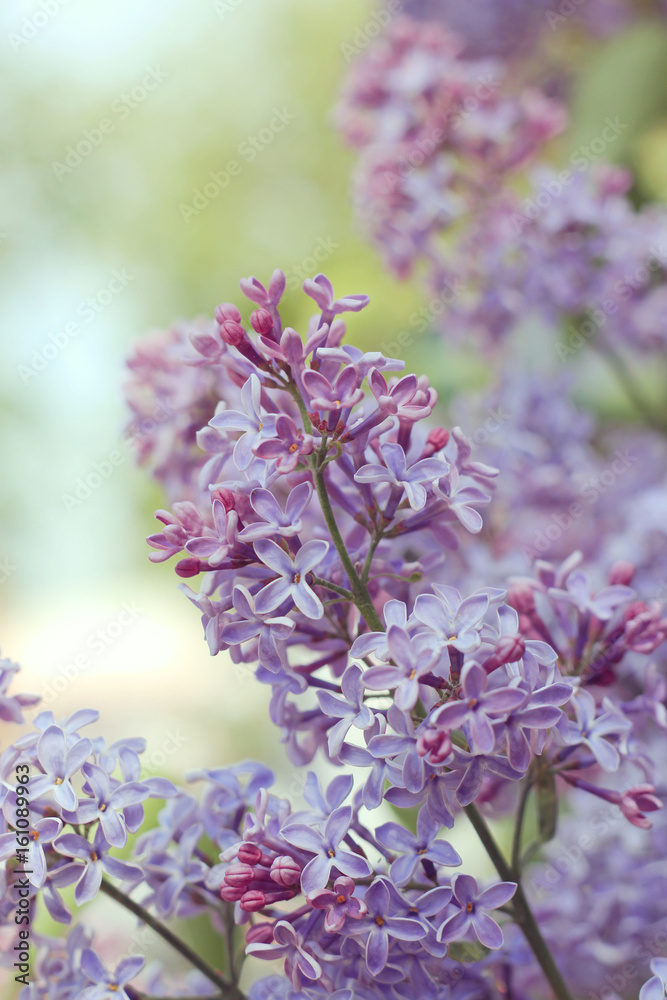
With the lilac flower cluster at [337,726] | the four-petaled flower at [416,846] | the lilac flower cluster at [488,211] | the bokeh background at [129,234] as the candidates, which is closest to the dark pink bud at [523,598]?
the lilac flower cluster at [337,726]

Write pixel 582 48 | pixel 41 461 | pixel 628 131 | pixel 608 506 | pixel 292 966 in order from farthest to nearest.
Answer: pixel 41 461
pixel 582 48
pixel 628 131
pixel 608 506
pixel 292 966

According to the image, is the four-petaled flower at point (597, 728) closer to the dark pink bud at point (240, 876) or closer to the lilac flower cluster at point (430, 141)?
the dark pink bud at point (240, 876)

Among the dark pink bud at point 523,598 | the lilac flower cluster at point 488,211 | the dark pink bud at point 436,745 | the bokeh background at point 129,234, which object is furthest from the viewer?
the bokeh background at point 129,234

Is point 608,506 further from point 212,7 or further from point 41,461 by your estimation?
point 212,7

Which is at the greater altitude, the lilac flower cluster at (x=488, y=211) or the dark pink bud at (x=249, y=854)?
the lilac flower cluster at (x=488, y=211)

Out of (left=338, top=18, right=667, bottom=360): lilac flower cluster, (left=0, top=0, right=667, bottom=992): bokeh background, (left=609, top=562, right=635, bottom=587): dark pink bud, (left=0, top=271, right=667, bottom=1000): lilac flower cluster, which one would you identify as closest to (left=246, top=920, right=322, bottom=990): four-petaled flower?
(left=0, top=271, right=667, bottom=1000): lilac flower cluster

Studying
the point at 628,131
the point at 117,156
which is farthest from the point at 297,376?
the point at 117,156

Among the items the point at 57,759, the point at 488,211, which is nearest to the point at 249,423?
the point at 57,759

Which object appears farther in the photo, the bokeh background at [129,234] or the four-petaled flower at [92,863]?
the bokeh background at [129,234]
